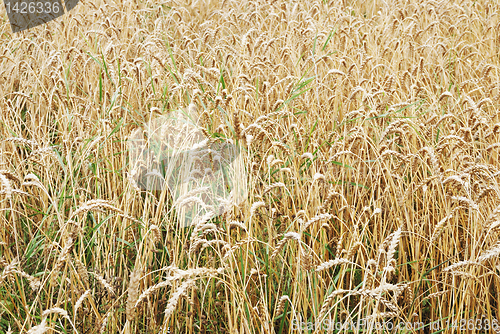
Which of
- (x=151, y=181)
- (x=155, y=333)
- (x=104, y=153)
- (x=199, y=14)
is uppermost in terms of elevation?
(x=199, y=14)

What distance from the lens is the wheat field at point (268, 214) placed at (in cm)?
121

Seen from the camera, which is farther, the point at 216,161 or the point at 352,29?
the point at 352,29

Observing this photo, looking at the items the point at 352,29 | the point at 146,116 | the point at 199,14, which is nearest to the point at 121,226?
the point at 146,116

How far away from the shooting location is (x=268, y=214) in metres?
1.61

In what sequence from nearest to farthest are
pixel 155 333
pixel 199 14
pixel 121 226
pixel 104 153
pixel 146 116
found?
pixel 155 333 < pixel 121 226 < pixel 104 153 < pixel 146 116 < pixel 199 14

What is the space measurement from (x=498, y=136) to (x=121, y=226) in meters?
1.73

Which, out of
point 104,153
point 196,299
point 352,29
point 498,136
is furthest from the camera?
point 352,29

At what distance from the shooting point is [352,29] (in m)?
3.30

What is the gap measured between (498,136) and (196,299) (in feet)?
5.21

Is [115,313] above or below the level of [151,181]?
below

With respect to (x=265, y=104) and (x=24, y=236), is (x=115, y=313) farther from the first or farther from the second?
(x=265, y=104)

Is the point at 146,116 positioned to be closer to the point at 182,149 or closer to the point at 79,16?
the point at 182,149

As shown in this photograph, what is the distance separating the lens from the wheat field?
3.96ft

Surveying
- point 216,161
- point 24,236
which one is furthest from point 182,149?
point 24,236
